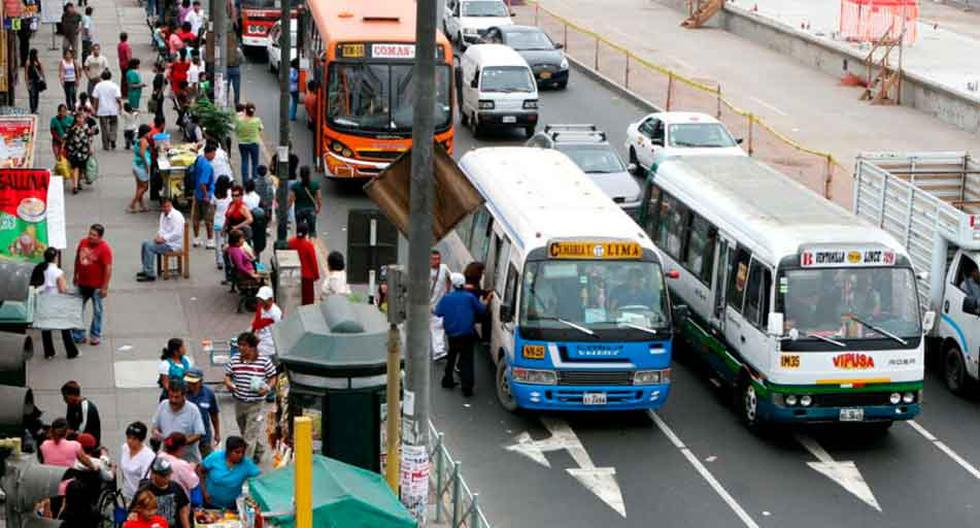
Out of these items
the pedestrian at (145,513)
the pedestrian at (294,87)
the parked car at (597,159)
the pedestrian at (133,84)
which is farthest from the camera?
the pedestrian at (294,87)

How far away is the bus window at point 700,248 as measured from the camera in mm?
23672

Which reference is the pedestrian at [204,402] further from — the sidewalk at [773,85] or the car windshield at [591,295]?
the sidewalk at [773,85]

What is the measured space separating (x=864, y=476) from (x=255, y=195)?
35.8 feet

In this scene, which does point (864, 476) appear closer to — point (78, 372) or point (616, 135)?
point (78, 372)

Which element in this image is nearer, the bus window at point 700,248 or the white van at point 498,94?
the bus window at point 700,248

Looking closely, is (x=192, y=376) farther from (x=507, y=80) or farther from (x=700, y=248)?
(x=507, y=80)

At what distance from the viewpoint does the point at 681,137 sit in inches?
1367

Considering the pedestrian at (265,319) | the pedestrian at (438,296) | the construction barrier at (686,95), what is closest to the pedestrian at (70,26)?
the construction barrier at (686,95)

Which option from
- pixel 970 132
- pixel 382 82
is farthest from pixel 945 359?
pixel 970 132

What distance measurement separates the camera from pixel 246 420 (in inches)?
768

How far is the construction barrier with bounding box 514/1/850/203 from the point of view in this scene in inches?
1422

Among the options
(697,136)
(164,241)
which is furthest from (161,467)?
(697,136)

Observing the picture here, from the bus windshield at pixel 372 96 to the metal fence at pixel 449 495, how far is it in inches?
579

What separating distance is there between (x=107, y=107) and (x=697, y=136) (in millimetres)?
11176
